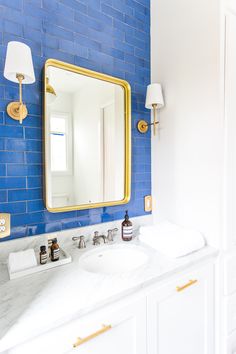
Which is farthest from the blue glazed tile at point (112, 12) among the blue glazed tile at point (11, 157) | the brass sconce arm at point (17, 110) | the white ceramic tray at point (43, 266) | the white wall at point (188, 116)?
the white ceramic tray at point (43, 266)

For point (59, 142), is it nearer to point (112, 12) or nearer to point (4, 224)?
point (4, 224)

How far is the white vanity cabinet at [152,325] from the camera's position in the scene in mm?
753

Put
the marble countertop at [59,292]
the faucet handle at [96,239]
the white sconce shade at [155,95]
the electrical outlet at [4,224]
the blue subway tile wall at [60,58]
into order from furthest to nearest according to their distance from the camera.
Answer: the white sconce shade at [155,95], the faucet handle at [96,239], the blue subway tile wall at [60,58], the electrical outlet at [4,224], the marble countertop at [59,292]

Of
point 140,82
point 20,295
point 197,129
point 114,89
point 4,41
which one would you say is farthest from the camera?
point 140,82

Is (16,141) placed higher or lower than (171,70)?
lower

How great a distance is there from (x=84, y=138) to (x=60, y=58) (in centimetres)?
49

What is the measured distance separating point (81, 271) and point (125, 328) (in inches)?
11.7

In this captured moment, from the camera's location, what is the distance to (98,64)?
1440mm

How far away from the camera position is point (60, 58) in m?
1.29

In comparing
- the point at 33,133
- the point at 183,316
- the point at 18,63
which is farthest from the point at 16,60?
the point at 183,316

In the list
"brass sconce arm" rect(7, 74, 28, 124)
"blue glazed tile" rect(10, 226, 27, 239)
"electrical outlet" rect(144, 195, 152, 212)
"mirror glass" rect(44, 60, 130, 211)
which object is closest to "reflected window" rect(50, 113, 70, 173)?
"mirror glass" rect(44, 60, 130, 211)

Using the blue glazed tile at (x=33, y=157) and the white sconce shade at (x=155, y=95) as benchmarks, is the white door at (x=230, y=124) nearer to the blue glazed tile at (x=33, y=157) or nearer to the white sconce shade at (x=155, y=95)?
the white sconce shade at (x=155, y=95)

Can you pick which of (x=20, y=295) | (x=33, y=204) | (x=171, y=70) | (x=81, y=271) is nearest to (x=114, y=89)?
(x=171, y=70)

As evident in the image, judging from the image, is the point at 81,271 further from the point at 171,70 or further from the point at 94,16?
the point at 94,16
